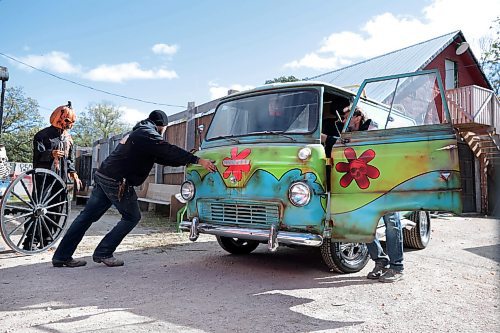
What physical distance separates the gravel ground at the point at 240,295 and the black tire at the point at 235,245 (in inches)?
6.7

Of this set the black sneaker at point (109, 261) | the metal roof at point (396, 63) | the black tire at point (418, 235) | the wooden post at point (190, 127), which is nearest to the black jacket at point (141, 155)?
the black sneaker at point (109, 261)

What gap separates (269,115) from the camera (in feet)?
15.5

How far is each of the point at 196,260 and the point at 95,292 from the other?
173 centimetres

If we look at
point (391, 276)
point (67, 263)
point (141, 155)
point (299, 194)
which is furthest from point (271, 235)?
point (67, 263)

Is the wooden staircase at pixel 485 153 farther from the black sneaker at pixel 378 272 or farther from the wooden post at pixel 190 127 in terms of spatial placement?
the black sneaker at pixel 378 272

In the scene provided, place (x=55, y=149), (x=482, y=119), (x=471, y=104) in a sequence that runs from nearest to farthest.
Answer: (x=55, y=149), (x=471, y=104), (x=482, y=119)

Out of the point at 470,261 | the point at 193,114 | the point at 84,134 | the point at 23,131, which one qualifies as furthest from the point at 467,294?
the point at 84,134

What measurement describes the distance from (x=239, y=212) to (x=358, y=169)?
1306 millimetres

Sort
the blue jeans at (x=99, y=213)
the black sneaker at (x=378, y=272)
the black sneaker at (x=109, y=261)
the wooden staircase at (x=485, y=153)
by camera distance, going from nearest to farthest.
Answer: the black sneaker at (x=378, y=272)
the blue jeans at (x=99, y=213)
the black sneaker at (x=109, y=261)
the wooden staircase at (x=485, y=153)

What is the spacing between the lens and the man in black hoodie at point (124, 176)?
4.43 m

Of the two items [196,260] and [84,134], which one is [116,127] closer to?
[84,134]

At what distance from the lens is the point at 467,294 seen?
3879 mm

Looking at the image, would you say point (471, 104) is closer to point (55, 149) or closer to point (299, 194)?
Answer: point (299, 194)

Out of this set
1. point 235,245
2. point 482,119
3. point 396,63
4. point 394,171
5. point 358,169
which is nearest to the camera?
point 394,171
